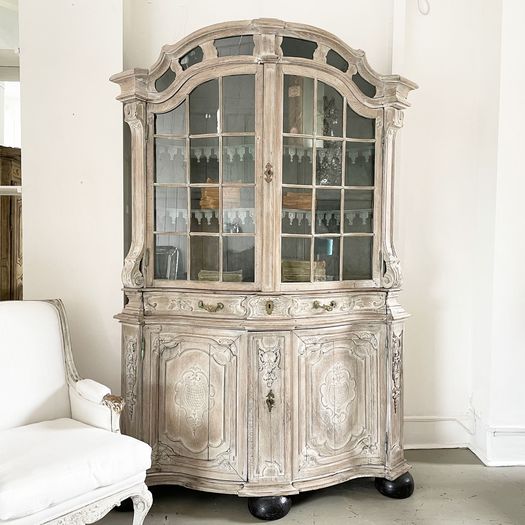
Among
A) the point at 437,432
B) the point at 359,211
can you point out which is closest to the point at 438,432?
the point at 437,432

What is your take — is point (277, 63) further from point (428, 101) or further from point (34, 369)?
point (34, 369)

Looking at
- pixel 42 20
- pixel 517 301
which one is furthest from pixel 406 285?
pixel 42 20

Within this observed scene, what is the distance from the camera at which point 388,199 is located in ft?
9.54

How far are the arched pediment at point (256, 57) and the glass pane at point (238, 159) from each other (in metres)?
0.36

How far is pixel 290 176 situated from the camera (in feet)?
9.07

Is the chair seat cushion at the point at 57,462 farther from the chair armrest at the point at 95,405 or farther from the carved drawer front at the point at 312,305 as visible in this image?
the carved drawer front at the point at 312,305

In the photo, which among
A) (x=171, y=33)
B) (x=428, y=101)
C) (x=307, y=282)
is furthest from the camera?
(x=428, y=101)

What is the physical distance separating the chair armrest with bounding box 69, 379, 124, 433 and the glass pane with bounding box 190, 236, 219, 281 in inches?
26.4

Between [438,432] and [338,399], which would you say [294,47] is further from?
[438,432]

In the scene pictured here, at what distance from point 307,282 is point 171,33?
1.69 m

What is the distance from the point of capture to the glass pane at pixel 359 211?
114 inches

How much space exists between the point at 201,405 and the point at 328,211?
1.13 meters

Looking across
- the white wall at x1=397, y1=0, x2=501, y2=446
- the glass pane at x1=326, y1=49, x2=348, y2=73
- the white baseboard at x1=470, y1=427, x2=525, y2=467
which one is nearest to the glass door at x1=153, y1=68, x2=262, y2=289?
the glass pane at x1=326, y1=49, x2=348, y2=73

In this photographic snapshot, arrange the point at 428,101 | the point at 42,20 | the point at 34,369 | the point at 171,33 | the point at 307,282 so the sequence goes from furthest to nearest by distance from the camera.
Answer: the point at 428,101 → the point at 171,33 → the point at 42,20 → the point at 307,282 → the point at 34,369
